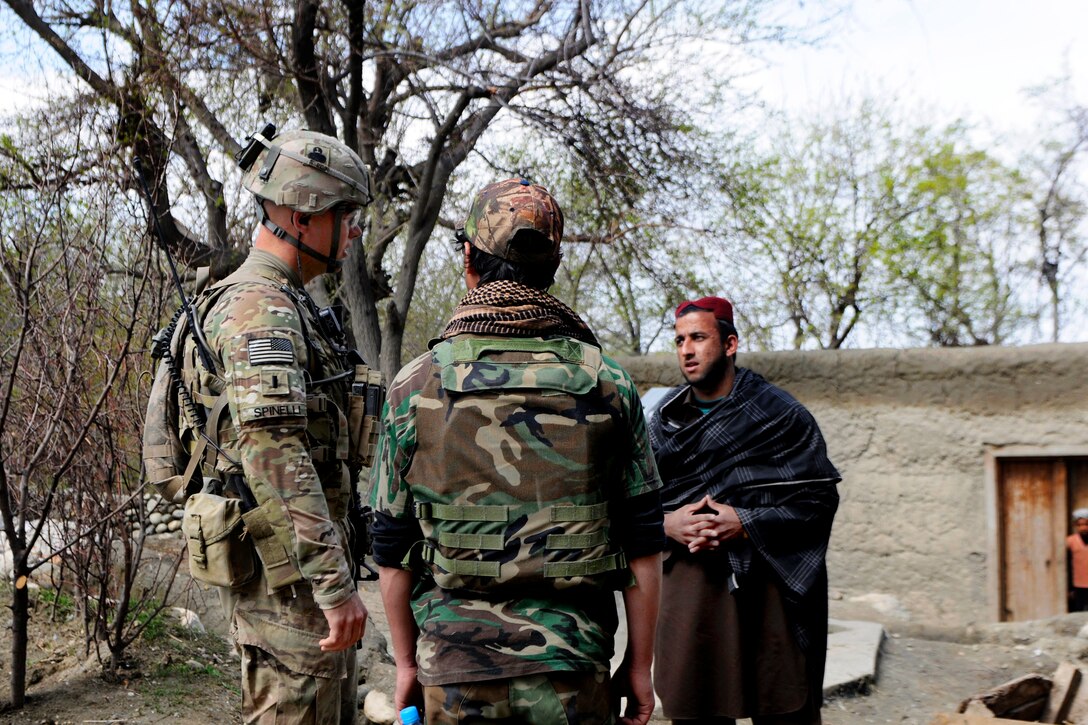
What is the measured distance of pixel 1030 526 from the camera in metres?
7.04

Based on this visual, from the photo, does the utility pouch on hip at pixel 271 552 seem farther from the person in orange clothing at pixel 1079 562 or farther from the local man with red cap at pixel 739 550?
the person in orange clothing at pixel 1079 562

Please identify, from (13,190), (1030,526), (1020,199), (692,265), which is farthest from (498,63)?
(1020,199)

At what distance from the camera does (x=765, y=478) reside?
10.0 feet

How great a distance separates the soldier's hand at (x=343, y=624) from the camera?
2.09 meters

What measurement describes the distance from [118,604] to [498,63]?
625 centimetres

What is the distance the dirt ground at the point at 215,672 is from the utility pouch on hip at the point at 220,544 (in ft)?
5.66

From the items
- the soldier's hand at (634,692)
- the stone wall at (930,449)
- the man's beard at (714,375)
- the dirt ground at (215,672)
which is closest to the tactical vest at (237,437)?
the soldier's hand at (634,692)

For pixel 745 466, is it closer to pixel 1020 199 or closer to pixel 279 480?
pixel 279 480

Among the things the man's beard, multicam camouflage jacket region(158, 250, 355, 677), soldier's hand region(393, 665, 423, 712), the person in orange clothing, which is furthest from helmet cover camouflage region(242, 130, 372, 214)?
the person in orange clothing

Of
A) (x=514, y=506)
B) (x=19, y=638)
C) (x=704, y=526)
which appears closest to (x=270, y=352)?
(x=514, y=506)

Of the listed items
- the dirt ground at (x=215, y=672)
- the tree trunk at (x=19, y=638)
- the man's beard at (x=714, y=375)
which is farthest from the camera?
the dirt ground at (x=215, y=672)

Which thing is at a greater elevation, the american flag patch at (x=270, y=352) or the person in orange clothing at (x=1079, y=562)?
the american flag patch at (x=270, y=352)

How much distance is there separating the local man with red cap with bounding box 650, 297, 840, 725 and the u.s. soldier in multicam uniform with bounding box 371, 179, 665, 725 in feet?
3.96

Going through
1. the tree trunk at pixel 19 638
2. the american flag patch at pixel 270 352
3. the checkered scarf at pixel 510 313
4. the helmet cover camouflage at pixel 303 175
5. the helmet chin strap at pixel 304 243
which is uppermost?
the helmet cover camouflage at pixel 303 175
